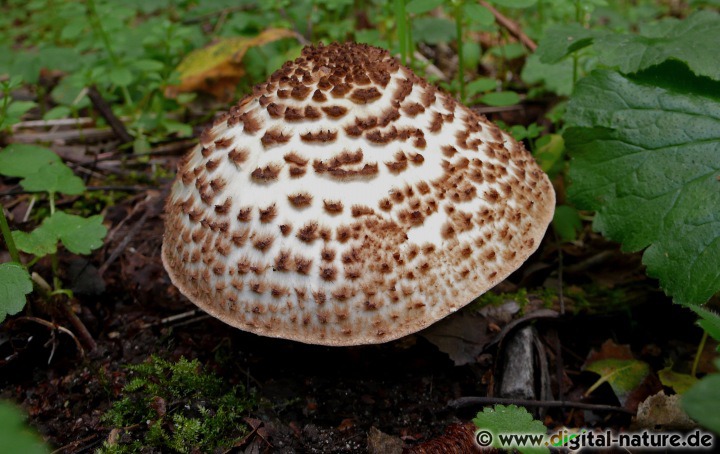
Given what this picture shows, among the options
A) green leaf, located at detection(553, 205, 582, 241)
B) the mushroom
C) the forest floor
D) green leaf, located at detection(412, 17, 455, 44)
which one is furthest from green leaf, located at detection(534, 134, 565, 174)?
green leaf, located at detection(412, 17, 455, 44)

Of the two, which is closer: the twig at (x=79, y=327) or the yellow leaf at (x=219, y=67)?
the twig at (x=79, y=327)

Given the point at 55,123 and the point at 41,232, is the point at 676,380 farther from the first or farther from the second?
the point at 55,123

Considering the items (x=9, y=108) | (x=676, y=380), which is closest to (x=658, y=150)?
(x=676, y=380)

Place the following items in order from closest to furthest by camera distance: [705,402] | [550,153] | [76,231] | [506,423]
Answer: [705,402], [506,423], [76,231], [550,153]

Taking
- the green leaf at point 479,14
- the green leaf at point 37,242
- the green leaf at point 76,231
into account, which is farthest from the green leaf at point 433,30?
the green leaf at point 37,242

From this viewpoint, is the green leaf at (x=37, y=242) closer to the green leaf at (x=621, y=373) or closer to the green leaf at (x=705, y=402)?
the green leaf at (x=705, y=402)

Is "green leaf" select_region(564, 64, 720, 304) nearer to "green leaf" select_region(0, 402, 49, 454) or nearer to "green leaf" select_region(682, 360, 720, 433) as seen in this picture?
"green leaf" select_region(682, 360, 720, 433)

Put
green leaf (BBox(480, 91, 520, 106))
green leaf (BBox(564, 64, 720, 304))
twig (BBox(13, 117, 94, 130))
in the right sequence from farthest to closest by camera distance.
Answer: twig (BBox(13, 117, 94, 130)) < green leaf (BBox(480, 91, 520, 106)) < green leaf (BBox(564, 64, 720, 304))
